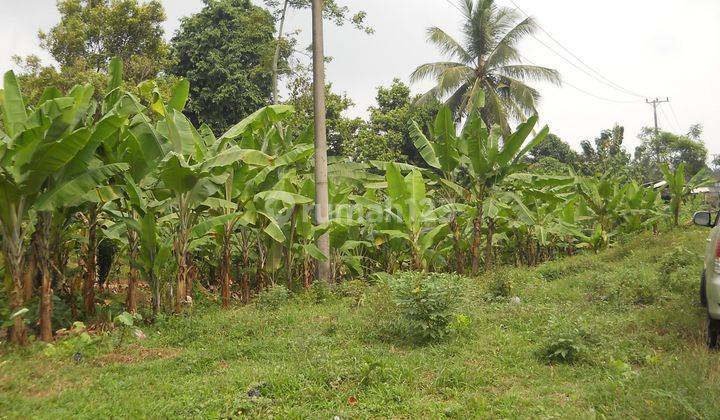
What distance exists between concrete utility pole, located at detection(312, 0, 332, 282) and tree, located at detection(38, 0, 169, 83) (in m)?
9.66

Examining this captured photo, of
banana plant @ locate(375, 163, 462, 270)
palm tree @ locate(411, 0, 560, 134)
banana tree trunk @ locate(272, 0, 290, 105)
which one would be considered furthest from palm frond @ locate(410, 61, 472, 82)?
banana plant @ locate(375, 163, 462, 270)

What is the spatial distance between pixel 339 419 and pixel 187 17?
2220 cm

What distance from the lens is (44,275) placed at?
6289 mm

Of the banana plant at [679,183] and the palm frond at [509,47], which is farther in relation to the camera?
the palm frond at [509,47]

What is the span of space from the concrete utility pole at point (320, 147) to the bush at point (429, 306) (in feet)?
12.3

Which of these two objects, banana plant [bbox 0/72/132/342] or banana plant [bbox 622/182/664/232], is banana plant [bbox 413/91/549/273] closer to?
banana plant [bbox 0/72/132/342]

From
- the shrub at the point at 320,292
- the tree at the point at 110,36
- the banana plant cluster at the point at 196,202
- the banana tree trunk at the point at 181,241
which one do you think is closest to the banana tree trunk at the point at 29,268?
the banana plant cluster at the point at 196,202

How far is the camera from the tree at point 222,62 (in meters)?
21.1

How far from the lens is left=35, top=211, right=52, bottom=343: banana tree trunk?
20.4ft

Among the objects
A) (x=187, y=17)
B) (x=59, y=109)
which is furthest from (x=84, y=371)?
(x=187, y=17)

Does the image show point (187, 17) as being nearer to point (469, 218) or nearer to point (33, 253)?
point (469, 218)

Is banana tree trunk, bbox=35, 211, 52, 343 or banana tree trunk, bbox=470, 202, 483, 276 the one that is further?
banana tree trunk, bbox=470, 202, 483, 276

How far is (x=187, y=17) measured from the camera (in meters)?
22.9

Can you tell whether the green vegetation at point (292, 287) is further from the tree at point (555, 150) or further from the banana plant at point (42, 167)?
the tree at point (555, 150)
